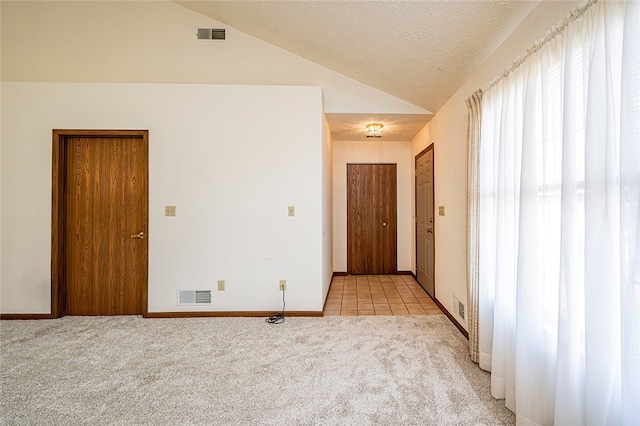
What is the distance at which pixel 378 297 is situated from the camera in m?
3.78

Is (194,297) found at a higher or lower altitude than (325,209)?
lower

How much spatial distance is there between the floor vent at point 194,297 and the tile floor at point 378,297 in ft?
4.72

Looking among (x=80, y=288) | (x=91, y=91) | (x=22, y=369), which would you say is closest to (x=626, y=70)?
(x=22, y=369)

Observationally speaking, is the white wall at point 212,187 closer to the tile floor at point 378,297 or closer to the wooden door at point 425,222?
the tile floor at point 378,297

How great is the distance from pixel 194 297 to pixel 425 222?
3408mm

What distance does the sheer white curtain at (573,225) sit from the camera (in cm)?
102

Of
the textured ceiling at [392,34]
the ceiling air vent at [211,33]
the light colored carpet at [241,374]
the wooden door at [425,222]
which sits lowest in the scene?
the light colored carpet at [241,374]

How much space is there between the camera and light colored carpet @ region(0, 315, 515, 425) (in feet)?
5.46

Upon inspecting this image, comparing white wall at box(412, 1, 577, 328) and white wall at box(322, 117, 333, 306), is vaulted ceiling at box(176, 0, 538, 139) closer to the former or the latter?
white wall at box(412, 1, 577, 328)

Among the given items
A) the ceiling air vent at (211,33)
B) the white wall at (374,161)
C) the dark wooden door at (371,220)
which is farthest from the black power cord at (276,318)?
the ceiling air vent at (211,33)

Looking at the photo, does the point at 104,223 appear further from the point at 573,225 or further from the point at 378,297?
the point at 573,225

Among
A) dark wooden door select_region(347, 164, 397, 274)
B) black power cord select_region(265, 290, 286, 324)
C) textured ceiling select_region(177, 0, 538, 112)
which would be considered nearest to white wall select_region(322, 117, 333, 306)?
black power cord select_region(265, 290, 286, 324)

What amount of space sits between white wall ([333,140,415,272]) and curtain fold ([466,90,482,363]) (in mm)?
2699

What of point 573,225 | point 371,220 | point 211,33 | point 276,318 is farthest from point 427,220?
point 211,33
